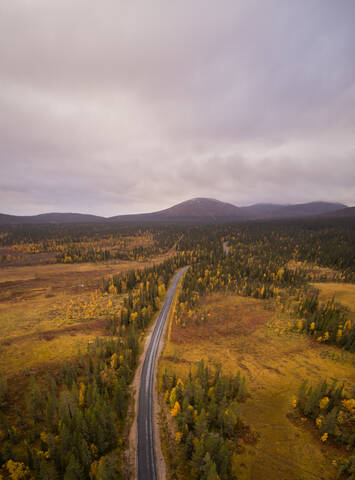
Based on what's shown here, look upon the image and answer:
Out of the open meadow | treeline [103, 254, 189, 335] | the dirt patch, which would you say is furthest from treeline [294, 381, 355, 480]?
the dirt patch

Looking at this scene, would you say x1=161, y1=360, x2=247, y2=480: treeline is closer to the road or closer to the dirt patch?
the road

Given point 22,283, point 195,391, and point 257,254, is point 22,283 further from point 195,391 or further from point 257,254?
point 257,254

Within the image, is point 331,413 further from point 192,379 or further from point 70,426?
point 70,426

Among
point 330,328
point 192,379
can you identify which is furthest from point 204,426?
point 330,328

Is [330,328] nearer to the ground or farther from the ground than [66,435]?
nearer to the ground

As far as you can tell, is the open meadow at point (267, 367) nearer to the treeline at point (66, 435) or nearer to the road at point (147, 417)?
the road at point (147, 417)
